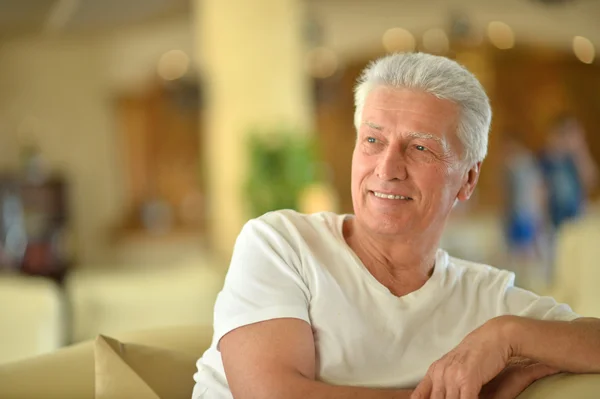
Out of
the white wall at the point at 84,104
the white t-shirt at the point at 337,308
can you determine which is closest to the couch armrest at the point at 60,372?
the white t-shirt at the point at 337,308

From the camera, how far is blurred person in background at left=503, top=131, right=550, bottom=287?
32.5 ft

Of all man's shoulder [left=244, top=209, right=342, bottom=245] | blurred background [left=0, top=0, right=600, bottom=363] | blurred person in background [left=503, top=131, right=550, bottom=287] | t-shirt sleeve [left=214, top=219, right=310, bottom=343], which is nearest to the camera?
t-shirt sleeve [left=214, top=219, right=310, bottom=343]

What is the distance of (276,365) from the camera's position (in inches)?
57.5

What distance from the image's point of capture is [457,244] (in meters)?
11.6

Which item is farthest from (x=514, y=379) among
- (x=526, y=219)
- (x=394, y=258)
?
(x=526, y=219)

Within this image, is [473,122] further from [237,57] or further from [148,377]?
[237,57]

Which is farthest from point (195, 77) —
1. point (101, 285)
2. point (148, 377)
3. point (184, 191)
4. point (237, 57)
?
point (148, 377)

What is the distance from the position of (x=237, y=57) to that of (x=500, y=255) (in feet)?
16.6

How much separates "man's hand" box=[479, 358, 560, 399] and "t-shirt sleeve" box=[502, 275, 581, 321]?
14 cm

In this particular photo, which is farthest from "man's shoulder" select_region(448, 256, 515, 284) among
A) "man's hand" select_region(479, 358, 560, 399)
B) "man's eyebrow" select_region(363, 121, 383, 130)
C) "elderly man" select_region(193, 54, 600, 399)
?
"man's eyebrow" select_region(363, 121, 383, 130)

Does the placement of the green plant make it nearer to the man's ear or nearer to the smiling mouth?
the man's ear

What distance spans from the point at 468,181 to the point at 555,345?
0.46 metres

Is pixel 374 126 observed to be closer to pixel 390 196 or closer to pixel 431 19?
pixel 390 196

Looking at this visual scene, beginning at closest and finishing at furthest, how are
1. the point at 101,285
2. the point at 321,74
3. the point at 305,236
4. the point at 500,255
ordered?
the point at 305,236 < the point at 101,285 < the point at 500,255 < the point at 321,74
